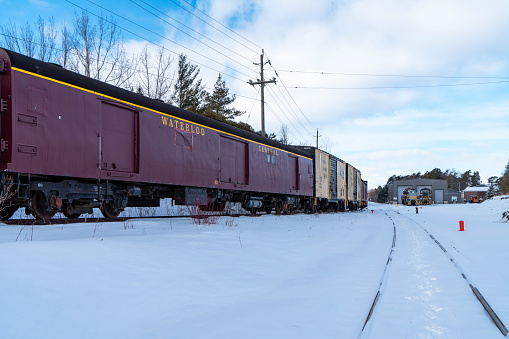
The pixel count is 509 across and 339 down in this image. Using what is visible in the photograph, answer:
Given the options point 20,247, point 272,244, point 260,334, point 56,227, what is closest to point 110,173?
point 56,227

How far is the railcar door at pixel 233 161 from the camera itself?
13.9m

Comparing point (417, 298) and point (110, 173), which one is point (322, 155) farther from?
point (417, 298)

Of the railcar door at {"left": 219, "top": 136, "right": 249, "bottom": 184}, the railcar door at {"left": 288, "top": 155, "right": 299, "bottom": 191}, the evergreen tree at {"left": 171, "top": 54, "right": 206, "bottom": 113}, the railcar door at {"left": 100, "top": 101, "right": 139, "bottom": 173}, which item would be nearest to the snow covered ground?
the railcar door at {"left": 100, "top": 101, "right": 139, "bottom": 173}

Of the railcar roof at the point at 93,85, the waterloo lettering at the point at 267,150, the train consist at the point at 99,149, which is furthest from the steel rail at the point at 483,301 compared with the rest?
the waterloo lettering at the point at 267,150

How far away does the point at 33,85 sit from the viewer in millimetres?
7309

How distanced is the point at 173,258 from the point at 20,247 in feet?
5.97

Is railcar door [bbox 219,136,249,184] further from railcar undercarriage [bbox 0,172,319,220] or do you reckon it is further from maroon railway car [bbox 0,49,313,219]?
railcar undercarriage [bbox 0,172,319,220]

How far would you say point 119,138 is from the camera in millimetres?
9336

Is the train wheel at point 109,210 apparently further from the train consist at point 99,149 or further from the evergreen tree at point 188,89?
the evergreen tree at point 188,89

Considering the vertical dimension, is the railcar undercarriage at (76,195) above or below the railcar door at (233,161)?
below

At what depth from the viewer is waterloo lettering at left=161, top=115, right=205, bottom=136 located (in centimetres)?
1092

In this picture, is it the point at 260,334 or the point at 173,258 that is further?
the point at 173,258

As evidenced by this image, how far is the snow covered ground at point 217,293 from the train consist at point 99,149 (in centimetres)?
183

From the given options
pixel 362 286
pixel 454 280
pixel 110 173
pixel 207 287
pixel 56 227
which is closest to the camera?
pixel 207 287
